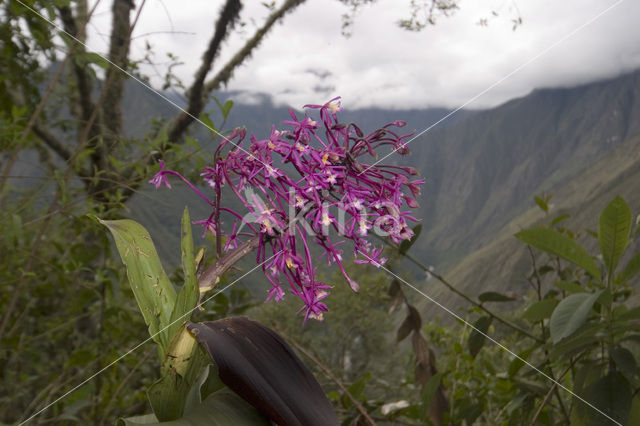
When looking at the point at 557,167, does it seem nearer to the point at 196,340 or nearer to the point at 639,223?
the point at 639,223

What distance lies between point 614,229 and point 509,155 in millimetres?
409

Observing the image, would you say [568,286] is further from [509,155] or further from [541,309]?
[509,155]

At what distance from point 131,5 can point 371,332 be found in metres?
4.17

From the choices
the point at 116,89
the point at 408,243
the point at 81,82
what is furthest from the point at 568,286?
the point at 116,89

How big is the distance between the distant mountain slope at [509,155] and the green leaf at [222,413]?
40 cm

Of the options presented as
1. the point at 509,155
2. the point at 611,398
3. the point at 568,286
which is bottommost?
the point at 611,398

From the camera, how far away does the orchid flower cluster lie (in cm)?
34

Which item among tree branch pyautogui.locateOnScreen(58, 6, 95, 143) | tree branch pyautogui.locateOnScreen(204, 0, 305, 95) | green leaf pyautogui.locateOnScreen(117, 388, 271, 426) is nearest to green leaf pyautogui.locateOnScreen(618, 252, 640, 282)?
green leaf pyautogui.locateOnScreen(117, 388, 271, 426)

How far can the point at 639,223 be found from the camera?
1.66 ft

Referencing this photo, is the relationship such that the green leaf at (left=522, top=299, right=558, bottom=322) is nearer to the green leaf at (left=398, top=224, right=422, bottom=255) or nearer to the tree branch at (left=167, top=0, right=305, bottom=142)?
the green leaf at (left=398, top=224, right=422, bottom=255)

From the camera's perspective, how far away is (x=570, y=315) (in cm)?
43

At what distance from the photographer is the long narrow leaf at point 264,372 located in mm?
260

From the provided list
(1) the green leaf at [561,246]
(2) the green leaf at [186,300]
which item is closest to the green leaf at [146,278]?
(2) the green leaf at [186,300]

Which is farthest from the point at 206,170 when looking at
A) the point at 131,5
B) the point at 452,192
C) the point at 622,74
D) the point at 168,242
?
the point at 131,5
